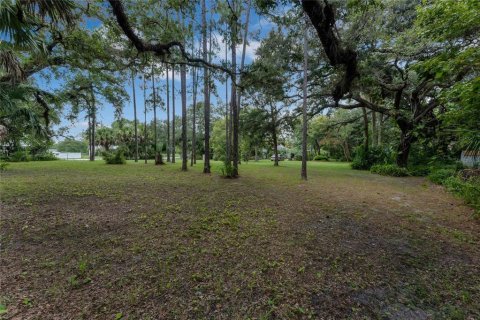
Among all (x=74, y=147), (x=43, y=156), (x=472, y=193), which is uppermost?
(x=74, y=147)

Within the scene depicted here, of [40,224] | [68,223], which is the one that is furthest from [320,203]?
[40,224]

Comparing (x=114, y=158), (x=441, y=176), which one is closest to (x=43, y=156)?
(x=114, y=158)

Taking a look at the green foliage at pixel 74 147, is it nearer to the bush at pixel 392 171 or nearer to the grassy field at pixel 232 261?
the grassy field at pixel 232 261

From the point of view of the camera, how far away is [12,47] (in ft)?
10.6

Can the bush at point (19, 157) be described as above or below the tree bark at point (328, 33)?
below

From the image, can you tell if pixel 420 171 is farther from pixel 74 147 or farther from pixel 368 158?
pixel 74 147

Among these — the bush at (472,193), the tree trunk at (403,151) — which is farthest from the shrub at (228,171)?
the tree trunk at (403,151)

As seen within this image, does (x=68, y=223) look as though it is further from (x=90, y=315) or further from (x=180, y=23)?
(x=180, y=23)

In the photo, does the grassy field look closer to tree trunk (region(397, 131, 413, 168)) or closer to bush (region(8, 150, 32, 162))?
tree trunk (region(397, 131, 413, 168))

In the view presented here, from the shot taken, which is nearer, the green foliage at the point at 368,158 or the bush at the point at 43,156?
the green foliage at the point at 368,158

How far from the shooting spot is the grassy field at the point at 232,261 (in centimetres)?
171

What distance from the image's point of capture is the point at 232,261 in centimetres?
236

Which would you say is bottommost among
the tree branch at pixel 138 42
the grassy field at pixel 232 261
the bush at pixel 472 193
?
the grassy field at pixel 232 261

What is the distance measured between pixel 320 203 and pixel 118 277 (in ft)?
13.4
